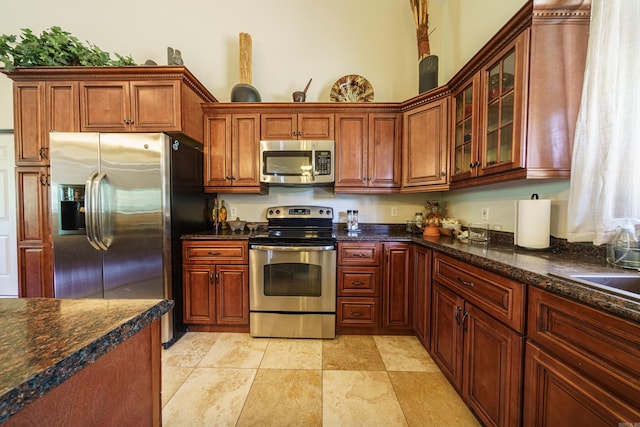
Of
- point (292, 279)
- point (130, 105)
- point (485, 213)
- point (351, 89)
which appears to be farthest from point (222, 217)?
point (485, 213)

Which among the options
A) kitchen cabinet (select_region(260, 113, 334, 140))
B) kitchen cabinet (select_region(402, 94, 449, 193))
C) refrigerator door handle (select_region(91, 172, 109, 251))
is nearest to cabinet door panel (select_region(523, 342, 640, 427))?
kitchen cabinet (select_region(402, 94, 449, 193))

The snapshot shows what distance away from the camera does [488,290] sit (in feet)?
3.85

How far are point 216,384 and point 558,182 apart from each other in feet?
8.40

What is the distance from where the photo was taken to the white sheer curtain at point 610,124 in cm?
101

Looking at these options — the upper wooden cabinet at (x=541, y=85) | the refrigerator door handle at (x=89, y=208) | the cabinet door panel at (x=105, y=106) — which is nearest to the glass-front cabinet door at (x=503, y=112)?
the upper wooden cabinet at (x=541, y=85)

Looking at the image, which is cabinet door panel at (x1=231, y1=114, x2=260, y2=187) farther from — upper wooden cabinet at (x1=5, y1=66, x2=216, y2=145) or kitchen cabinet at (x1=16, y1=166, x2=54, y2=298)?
kitchen cabinet at (x1=16, y1=166, x2=54, y2=298)

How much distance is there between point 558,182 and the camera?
4.68 ft

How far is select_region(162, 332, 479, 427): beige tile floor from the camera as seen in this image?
136cm

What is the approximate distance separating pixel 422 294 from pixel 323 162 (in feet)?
5.00

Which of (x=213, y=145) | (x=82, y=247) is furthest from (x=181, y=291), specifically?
(x=213, y=145)

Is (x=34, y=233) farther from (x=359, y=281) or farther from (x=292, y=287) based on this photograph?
(x=359, y=281)

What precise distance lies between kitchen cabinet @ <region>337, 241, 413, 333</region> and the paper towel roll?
0.94 meters

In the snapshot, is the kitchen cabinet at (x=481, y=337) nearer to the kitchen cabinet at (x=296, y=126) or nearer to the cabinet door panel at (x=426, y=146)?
the cabinet door panel at (x=426, y=146)

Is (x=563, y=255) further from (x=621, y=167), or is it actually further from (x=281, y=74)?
(x=281, y=74)
